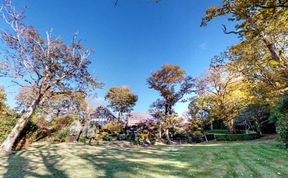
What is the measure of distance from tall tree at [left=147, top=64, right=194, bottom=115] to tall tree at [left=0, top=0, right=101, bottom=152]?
10.6 meters

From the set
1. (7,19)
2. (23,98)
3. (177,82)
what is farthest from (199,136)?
(23,98)

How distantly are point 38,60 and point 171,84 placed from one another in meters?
14.7

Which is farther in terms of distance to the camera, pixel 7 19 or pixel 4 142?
pixel 7 19

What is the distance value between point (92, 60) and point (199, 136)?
13.7 meters

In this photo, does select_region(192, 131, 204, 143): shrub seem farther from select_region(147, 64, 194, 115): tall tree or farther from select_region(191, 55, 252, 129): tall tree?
select_region(147, 64, 194, 115): tall tree

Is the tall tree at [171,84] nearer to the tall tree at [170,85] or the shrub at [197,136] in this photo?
the tall tree at [170,85]

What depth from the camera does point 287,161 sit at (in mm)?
4828

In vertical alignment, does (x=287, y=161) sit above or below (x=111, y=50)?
below

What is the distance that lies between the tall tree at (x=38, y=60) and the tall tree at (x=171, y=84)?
10.6 meters

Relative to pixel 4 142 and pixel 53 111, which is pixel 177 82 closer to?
pixel 53 111

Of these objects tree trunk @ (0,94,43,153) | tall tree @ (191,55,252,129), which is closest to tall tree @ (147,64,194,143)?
tall tree @ (191,55,252,129)

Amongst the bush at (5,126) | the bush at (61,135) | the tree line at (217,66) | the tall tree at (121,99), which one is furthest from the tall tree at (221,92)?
the bush at (5,126)

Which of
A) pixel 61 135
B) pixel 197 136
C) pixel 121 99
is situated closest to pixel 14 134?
pixel 61 135

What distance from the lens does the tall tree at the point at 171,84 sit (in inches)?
775
